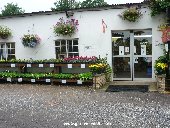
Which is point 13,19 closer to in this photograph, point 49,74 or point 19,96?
point 49,74

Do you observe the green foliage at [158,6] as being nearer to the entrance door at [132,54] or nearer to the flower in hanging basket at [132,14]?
the flower in hanging basket at [132,14]

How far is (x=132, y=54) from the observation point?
14992 mm

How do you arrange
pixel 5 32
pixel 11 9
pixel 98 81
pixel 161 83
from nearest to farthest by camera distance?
pixel 161 83 → pixel 98 81 → pixel 5 32 → pixel 11 9

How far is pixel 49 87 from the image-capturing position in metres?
14.3

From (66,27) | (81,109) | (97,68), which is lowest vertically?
(81,109)

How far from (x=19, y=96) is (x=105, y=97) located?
3.49m

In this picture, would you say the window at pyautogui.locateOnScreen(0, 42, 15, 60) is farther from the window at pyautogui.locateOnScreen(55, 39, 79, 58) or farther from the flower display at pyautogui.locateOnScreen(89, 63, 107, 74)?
the flower display at pyautogui.locateOnScreen(89, 63, 107, 74)

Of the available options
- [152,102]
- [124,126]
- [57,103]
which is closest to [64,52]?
[57,103]

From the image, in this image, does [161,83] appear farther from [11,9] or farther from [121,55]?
[11,9]

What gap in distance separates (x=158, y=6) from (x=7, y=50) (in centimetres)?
898

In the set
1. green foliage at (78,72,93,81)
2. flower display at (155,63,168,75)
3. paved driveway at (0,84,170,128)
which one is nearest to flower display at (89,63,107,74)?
green foliage at (78,72,93,81)

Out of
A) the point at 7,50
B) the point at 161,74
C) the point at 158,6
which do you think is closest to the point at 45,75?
the point at 7,50

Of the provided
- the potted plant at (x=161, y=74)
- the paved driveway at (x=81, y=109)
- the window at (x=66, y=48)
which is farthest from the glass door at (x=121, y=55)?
the paved driveway at (x=81, y=109)

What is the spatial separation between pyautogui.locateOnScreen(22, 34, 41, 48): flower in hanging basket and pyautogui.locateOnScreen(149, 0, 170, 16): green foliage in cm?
629
